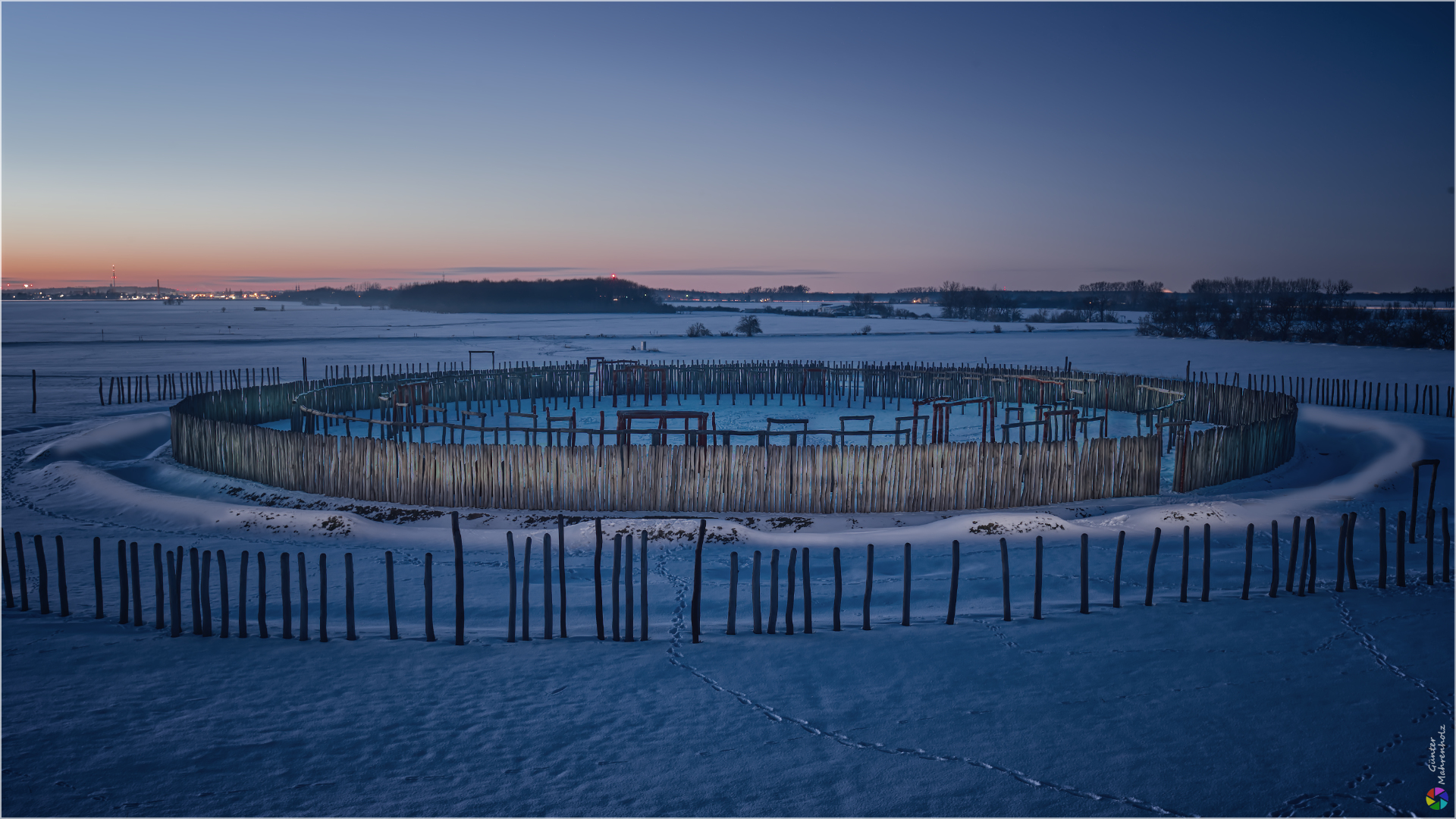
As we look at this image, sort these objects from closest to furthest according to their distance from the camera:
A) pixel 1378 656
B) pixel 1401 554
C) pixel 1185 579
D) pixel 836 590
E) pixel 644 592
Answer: pixel 1378 656 < pixel 644 592 < pixel 836 590 < pixel 1185 579 < pixel 1401 554

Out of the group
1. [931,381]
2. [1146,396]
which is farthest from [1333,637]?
[931,381]

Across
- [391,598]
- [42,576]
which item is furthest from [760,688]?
[42,576]

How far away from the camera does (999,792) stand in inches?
182

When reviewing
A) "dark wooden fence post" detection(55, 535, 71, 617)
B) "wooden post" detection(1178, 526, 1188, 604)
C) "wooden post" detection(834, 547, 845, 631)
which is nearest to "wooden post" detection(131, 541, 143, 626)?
"dark wooden fence post" detection(55, 535, 71, 617)

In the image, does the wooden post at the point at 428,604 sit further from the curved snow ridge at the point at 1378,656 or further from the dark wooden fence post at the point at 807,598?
the curved snow ridge at the point at 1378,656

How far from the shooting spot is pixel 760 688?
5984 mm

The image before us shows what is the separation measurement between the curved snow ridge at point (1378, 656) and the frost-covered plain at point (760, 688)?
3 centimetres

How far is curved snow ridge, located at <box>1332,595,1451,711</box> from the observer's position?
5676 millimetres

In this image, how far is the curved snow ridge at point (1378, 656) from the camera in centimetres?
568

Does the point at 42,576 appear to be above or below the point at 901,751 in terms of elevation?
above

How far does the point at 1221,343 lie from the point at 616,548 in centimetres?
5157

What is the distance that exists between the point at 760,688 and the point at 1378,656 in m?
4.49

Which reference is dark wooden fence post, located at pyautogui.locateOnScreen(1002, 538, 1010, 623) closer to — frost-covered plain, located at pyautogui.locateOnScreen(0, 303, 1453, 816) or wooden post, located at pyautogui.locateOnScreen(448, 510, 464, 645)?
frost-covered plain, located at pyautogui.locateOnScreen(0, 303, 1453, 816)

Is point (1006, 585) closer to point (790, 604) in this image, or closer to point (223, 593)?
point (790, 604)
